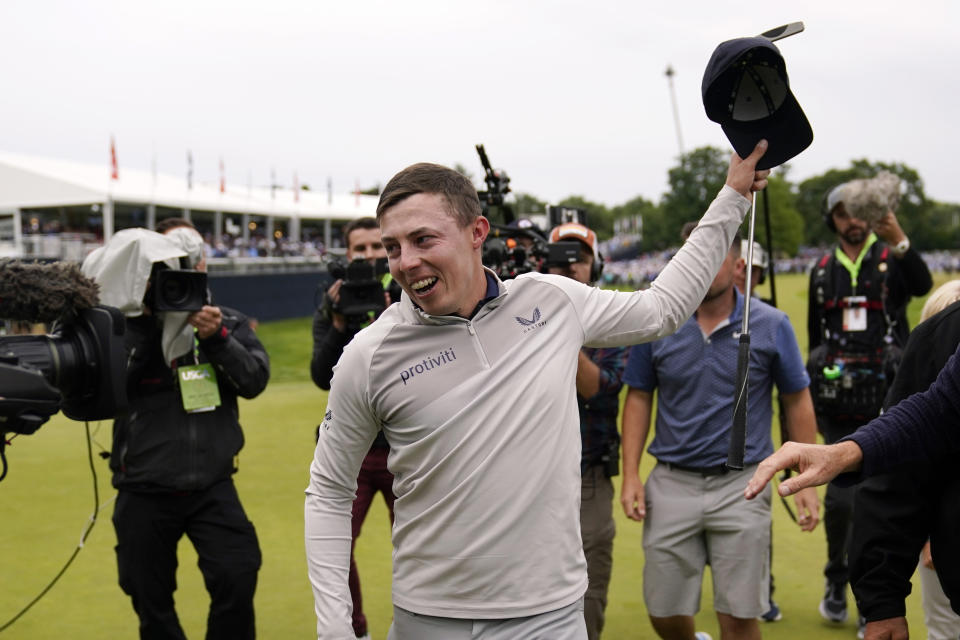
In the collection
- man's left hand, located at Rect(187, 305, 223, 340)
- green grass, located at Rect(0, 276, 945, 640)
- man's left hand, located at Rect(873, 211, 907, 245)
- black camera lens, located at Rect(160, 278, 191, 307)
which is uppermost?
man's left hand, located at Rect(873, 211, 907, 245)

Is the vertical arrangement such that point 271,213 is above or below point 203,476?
above

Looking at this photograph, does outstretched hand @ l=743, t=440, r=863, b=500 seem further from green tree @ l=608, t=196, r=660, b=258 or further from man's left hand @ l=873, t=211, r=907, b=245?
green tree @ l=608, t=196, r=660, b=258

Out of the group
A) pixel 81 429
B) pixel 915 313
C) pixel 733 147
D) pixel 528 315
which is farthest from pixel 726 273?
pixel 915 313

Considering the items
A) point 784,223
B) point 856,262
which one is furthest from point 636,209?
point 856,262

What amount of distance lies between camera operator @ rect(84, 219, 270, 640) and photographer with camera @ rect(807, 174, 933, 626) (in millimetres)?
3100

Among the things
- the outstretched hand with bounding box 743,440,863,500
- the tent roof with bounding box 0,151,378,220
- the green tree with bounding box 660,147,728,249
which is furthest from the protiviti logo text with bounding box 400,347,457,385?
the green tree with bounding box 660,147,728,249

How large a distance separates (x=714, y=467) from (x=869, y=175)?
91.6 meters

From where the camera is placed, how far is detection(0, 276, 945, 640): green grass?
205 inches

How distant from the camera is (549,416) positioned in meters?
2.62

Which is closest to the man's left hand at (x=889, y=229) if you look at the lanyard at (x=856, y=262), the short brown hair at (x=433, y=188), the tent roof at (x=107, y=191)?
the lanyard at (x=856, y=262)

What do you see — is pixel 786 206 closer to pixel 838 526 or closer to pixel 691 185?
pixel 691 185

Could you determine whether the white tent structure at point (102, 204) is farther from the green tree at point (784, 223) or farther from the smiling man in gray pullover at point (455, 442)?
the green tree at point (784, 223)

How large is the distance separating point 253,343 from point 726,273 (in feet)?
7.57

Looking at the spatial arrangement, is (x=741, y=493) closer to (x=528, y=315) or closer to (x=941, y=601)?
(x=941, y=601)
